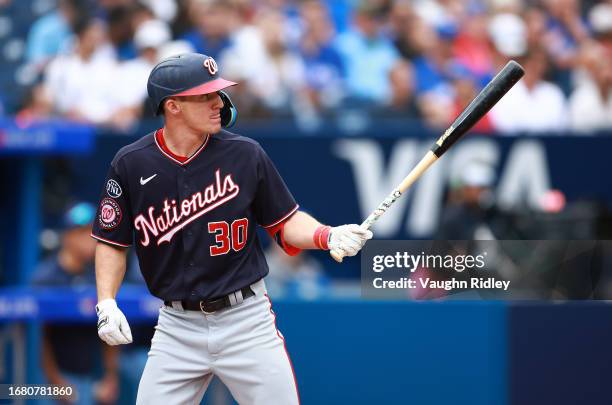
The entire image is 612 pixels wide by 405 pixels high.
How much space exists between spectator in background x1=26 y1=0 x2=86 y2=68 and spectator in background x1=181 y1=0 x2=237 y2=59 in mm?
1133

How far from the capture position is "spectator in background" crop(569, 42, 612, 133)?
960 centimetres

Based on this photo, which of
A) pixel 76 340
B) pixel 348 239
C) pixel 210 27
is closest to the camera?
pixel 348 239

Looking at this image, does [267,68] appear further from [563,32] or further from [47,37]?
[563,32]

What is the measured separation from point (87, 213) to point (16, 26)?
4.07 m

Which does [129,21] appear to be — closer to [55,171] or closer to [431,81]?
[55,171]

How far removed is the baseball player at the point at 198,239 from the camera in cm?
435

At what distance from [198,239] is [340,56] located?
6.51 meters

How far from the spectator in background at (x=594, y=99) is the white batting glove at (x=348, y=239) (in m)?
5.56

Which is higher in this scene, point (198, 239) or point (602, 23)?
point (602, 23)

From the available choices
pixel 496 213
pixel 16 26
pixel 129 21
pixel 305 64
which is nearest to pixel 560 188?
pixel 496 213

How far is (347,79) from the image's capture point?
34.5 ft

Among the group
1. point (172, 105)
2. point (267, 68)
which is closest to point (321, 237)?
point (172, 105)

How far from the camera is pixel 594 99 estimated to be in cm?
973

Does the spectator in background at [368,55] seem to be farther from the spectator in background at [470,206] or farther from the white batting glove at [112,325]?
the white batting glove at [112,325]
